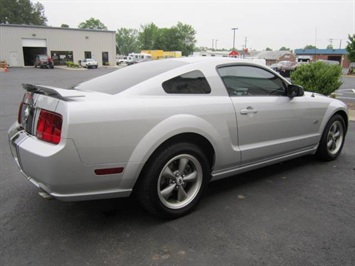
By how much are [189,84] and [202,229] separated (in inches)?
56.3

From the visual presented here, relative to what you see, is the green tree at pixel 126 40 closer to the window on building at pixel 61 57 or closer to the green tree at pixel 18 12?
the green tree at pixel 18 12

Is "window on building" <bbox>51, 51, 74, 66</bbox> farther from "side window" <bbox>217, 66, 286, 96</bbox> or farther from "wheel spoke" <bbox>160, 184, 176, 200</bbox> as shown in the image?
"wheel spoke" <bbox>160, 184, 176, 200</bbox>

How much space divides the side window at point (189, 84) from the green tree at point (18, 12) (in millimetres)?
92299

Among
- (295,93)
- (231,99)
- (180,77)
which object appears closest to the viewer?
(180,77)

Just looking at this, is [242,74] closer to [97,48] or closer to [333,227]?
[333,227]

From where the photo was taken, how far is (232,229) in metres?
3.08

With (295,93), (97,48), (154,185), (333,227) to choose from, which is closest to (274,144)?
(295,93)

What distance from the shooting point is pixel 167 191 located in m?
3.16

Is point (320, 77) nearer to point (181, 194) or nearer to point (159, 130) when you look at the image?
point (181, 194)

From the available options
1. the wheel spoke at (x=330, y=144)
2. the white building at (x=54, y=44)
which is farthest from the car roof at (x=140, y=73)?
the white building at (x=54, y=44)

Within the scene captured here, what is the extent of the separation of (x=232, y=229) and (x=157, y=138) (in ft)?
3.59

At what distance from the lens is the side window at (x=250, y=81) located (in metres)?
3.73

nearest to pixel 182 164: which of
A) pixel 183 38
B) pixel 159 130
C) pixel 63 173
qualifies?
pixel 159 130

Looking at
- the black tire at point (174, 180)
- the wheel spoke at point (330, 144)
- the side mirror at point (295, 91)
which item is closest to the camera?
the black tire at point (174, 180)
